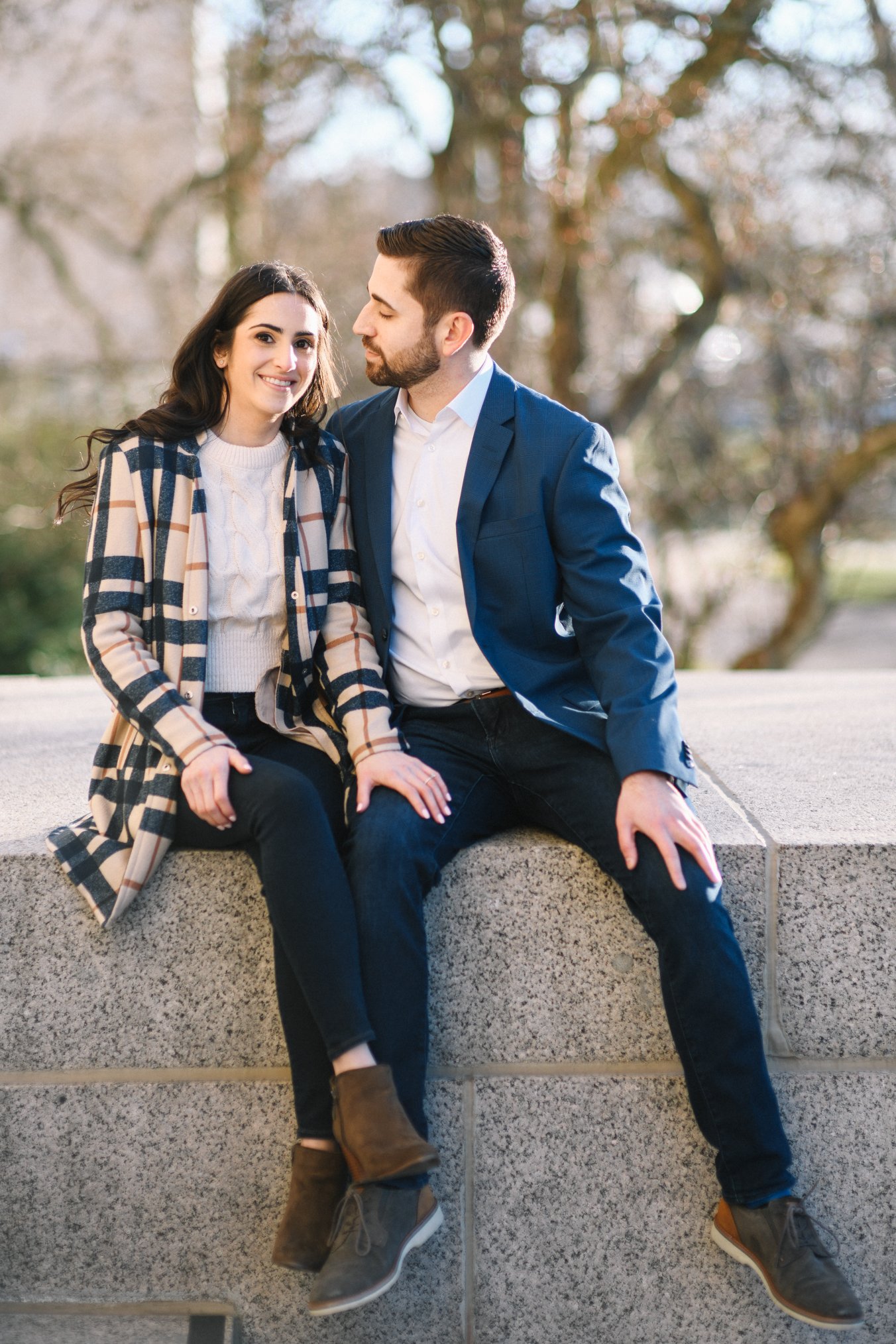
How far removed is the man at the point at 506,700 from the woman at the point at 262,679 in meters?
0.09

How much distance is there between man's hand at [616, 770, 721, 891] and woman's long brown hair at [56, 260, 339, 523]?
1.01 m

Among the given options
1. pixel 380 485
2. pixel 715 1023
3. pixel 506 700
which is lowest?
pixel 715 1023

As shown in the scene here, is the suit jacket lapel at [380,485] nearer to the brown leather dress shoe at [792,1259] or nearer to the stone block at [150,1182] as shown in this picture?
the stone block at [150,1182]

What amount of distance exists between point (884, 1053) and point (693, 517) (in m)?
7.36

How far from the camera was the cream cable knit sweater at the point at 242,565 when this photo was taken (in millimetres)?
2547

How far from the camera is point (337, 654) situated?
2.60m

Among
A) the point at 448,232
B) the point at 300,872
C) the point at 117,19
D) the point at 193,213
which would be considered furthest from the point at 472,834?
the point at 117,19

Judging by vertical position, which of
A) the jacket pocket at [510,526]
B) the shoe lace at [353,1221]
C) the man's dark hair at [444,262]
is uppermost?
the man's dark hair at [444,262]

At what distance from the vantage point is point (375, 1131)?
80.7 inches

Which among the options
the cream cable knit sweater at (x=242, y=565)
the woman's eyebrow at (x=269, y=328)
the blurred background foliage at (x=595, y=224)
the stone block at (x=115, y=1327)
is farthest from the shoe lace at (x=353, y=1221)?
the blurred background foliage at (x=595, y=224)

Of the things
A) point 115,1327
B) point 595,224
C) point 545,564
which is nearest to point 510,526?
point 545,564

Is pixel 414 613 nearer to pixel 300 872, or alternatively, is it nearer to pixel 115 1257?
pixel 300 872

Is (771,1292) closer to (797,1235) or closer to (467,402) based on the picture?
(797,1235)

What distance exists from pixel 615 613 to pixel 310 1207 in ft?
4.09
